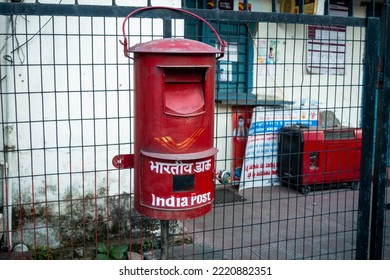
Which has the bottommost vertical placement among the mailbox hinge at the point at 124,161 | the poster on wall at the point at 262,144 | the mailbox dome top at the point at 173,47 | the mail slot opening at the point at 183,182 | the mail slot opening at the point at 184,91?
the poster on wall at the point at 262,144

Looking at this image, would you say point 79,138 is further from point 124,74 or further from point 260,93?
A: point 260,93

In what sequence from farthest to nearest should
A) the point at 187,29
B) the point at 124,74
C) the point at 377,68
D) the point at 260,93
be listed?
the point at 260,93 < the point at 187,29 < the point at 124,74 < the point at 377,68

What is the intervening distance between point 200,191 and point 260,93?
5009 mm

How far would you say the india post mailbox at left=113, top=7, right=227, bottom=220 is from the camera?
2.67 meters

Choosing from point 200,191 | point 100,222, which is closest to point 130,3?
point 100,222

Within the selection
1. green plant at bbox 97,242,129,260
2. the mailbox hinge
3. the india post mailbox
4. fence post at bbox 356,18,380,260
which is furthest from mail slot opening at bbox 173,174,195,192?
green plant at bbox 97,242,129,260

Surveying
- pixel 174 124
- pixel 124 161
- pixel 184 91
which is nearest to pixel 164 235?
pixel 124 161

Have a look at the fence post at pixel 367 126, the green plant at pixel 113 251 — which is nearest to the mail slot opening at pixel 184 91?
the fence post at pixel 367 126

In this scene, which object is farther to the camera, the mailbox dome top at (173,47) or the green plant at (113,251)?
the green plant at (113,251)

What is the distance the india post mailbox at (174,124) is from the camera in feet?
8.75

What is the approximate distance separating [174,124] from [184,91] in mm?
200

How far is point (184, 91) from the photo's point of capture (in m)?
2.75

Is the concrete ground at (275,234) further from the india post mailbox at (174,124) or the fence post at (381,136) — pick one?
the india post mailbox at (174,124)

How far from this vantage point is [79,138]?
5102 mm
